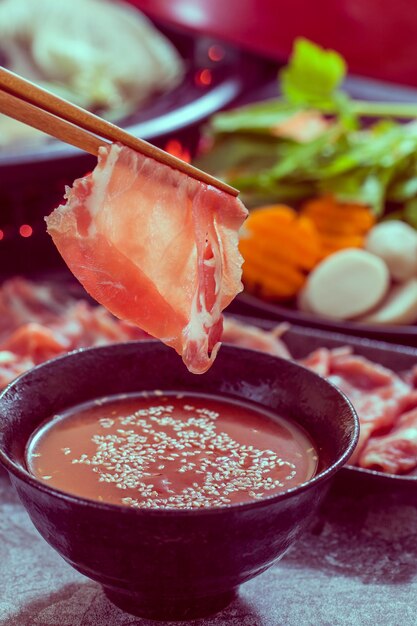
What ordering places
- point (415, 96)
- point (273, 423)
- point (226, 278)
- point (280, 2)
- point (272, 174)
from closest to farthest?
point (226, 278) → point (273, 423) → point (272, 174) → point (280, 2) → point (415, 96)

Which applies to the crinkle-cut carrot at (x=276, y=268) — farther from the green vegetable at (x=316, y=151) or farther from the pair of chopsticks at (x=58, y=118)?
the pair of chopsticks at (x=58, y=118)

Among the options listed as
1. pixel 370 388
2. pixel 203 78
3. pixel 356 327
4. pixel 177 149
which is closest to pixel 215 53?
pixel 203 78

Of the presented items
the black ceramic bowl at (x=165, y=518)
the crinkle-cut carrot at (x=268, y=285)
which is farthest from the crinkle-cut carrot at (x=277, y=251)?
the black ceramic bowl at (x=165, y=518)

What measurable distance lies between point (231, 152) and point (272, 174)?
11.4 inches

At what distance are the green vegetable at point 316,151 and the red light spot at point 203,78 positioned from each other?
0.33 meters

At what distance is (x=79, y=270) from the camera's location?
1498 millimetres

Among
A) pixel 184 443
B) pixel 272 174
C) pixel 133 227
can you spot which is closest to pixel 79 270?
pixel 133 227

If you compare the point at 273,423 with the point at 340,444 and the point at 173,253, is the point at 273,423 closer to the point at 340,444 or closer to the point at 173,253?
the point at 340,444

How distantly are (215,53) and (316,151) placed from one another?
1.01 meters

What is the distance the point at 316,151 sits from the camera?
Result: 3145 millimetres

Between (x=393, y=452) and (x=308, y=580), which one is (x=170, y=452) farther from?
(x=393, y=452)

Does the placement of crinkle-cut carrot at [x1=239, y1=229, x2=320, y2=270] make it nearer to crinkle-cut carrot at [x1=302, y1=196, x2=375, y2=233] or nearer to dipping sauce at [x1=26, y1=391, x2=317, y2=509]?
crinkle-cut carrot at [x1=302, y1=196, x2=375, y2=233]

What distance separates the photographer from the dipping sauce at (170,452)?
144cm

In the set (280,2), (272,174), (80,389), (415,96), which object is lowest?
(80,389)
